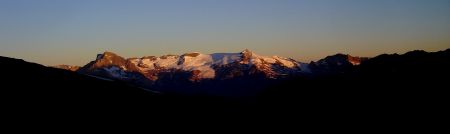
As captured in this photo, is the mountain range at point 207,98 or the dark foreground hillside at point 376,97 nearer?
the mountain range at point 207,98

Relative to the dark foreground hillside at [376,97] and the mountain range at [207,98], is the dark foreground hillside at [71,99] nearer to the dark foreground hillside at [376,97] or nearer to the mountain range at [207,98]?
the mountain range at [207,98]

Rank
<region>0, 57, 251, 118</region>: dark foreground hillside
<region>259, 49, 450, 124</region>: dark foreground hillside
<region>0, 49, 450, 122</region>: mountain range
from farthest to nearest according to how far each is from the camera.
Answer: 1. <region>259, 49, 450, 124</region>: dark foreground hillside
2. <region>0, 49, 450, 122</region>: mountain range
3. <region>0, 57, 251, 118</region>: dark foreground hillside

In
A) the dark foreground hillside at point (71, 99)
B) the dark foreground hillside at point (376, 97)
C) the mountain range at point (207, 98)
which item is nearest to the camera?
the dark foreground hillside at point (71, 99)

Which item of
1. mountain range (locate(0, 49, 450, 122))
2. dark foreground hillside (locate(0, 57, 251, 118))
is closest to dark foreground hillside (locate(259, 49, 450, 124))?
mountain range (locate(0, 49, 450, 122))

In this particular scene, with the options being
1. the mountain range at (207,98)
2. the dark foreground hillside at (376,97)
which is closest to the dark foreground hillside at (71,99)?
the mountain range at (207,98)

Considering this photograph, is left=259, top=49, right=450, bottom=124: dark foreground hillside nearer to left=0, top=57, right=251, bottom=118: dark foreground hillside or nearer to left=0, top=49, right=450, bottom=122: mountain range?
left=0, top=49, right=450, bottom=122: mountain range

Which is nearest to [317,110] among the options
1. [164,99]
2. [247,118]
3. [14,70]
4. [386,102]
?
[386,102]

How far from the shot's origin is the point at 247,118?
10162cm

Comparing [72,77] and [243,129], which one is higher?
[72,77]

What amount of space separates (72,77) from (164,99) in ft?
64.0

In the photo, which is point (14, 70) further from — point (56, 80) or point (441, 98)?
point (441, 98)

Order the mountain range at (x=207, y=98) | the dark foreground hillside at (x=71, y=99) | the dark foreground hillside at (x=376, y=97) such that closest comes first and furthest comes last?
the dark foreground hillside at (x=71, y=99)
the mountain range at (x=207, y=98)
the dark foreground hillside at (x=376, y=97)

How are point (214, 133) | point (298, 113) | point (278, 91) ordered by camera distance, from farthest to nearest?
point (278, 91)
point (298, 113)
point (214, 133)

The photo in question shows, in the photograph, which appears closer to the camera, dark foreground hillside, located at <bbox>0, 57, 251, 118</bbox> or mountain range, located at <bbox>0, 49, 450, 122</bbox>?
dark foreground hillside, located at <bbox>0, 57, 251, 118</bbox>
